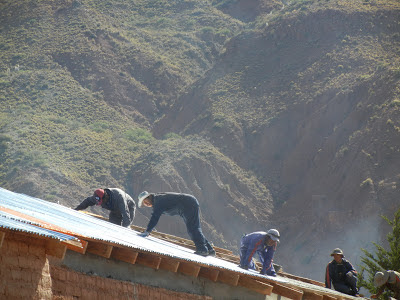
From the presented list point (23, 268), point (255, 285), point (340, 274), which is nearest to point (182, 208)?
point (255, 285)

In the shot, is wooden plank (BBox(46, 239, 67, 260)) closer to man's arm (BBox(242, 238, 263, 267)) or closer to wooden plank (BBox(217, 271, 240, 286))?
wooden plank (BBox(217, 271, 240, 286))

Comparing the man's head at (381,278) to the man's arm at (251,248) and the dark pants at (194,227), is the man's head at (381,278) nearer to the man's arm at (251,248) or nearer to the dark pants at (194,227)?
the man's arm at (251,248)

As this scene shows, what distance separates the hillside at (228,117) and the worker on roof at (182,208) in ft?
79.4

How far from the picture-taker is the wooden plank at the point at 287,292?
10.8m

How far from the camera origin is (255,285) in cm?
1066

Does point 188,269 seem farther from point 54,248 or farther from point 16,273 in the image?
point 16,273

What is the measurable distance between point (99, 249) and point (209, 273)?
241 centimetres

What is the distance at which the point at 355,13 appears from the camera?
56531 mm

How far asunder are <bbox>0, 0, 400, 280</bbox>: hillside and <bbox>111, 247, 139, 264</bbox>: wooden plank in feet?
91.3

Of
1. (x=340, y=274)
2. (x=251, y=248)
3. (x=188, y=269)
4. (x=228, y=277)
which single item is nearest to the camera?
(x=188, y=269)

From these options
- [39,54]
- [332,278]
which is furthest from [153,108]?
[332,278]

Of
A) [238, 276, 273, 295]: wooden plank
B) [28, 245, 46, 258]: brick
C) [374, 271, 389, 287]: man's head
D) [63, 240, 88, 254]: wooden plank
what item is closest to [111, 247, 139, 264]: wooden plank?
[63, 240, 88, 254]: wooden plank

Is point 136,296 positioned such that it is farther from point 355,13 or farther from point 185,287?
point 355,13

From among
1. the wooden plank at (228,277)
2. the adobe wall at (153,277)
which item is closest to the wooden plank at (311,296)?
the adobe wall at (153,277)
